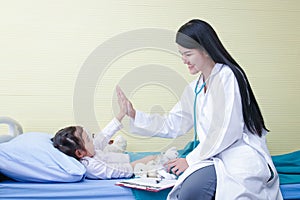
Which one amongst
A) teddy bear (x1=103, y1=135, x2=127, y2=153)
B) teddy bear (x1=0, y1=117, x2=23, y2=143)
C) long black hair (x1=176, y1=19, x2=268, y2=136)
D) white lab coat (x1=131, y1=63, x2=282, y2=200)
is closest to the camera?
white lab coat (x1=131, y1=63, x2=282, y2=200)

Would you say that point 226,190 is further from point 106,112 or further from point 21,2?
point 21,2

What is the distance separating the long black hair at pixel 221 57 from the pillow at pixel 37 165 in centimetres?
66

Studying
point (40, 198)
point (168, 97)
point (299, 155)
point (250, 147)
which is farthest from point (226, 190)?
point (168, 97)

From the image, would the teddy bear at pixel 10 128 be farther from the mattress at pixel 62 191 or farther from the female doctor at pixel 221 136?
the female doctor at pixel 221 136

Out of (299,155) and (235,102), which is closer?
(235,102)

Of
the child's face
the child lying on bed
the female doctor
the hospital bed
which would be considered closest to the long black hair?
the female doctor

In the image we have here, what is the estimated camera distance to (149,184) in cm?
143

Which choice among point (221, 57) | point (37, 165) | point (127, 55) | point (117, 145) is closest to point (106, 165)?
point (37, 165)

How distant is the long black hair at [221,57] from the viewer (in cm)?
145

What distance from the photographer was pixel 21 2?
7.29 ft

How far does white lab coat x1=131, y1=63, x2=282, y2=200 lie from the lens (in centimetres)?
134

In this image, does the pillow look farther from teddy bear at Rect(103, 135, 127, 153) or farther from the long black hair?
the long black hair

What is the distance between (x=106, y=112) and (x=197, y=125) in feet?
2.77

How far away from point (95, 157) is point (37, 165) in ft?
0.96
